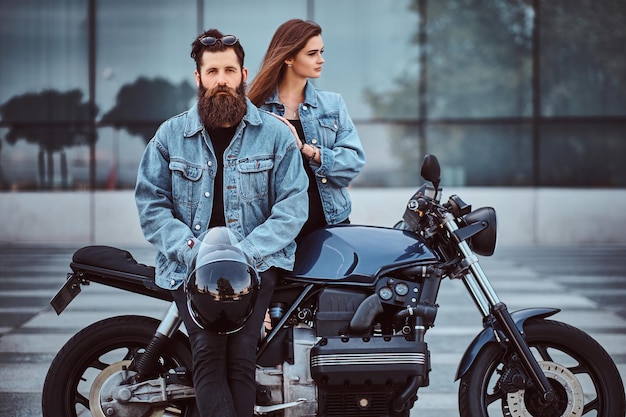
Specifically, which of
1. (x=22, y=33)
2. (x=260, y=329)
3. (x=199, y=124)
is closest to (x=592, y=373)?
(x=260, y=329)

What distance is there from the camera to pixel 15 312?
8.27m

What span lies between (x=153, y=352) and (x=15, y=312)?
191 inches

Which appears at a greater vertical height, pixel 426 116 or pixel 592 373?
pixel 426 116

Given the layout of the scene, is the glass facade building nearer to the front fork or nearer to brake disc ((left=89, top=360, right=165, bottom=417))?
the front fork

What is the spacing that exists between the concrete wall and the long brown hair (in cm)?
1060

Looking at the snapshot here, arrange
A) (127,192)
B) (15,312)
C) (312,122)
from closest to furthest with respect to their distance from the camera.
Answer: (312,122)
(15,312)
(127,192)

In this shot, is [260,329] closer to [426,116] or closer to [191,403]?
[191,403]

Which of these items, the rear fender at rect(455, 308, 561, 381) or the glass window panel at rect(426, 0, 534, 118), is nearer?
the rear fender at rect(455, 308, 561, 381)

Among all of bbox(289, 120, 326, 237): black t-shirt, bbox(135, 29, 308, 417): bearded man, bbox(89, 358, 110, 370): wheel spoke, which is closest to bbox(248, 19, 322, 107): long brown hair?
bbox(289, 120, 326, 237): black t-shirt

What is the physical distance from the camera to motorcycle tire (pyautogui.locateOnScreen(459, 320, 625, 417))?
3875 mm

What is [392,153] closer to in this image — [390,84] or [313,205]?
[390,84]

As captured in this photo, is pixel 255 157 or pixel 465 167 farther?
pixel 465 167

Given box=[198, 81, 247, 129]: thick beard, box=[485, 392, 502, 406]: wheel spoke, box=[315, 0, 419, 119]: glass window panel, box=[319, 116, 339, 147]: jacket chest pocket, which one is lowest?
box=[485, 392, 502, 406]: wheel spoke

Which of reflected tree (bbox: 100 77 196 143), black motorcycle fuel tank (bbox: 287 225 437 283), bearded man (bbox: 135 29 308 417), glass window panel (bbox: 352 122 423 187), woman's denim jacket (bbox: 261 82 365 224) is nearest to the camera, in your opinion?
bearded man (bbox: 135 29 308 417)
